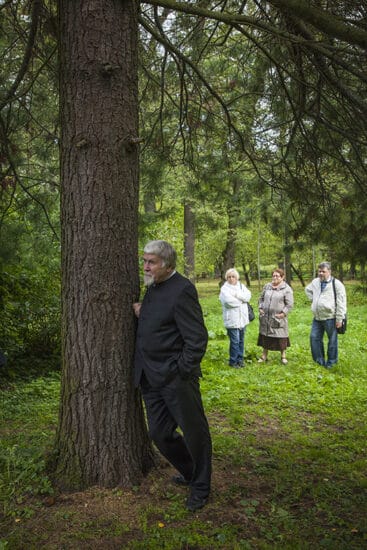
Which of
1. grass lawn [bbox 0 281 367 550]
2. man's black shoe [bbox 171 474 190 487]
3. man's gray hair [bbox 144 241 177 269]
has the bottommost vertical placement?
grass lawn [bbox 0 281 367 550]

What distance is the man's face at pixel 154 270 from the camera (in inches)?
137

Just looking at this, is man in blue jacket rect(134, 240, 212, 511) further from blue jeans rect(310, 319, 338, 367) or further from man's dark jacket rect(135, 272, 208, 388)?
blue jeans rect(310, 319, 338, 367)

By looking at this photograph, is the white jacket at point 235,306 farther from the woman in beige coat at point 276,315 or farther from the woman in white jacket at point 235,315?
the woman in beige coat at point 276,315

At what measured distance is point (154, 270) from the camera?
3.49 metres

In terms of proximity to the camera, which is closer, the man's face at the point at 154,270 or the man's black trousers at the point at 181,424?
the man's black trousers at the point at 181,424

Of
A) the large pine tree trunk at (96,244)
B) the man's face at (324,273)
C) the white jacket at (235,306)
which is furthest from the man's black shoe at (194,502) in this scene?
the man's face at (324,273)

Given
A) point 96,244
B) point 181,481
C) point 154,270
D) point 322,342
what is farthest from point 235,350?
point 96,244

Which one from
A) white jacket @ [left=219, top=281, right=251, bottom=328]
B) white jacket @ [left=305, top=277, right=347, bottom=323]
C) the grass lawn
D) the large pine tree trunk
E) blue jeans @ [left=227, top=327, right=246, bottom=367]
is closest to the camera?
the grass lawn

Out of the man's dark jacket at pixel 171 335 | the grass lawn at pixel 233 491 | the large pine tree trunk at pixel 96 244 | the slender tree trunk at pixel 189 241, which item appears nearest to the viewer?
the grass lawn at pixel 233 491

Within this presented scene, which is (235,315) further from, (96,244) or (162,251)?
(96,244)

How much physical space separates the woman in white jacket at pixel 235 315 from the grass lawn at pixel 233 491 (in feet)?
6.91

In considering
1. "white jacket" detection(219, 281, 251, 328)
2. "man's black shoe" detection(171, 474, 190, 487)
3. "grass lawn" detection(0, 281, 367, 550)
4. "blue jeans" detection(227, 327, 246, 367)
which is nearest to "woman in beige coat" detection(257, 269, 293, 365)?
"white jacket" detection(219, 281, 251, 328)

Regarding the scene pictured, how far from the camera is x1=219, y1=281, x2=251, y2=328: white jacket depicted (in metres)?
8.48

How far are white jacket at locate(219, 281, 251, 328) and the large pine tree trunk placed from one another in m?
5.05
